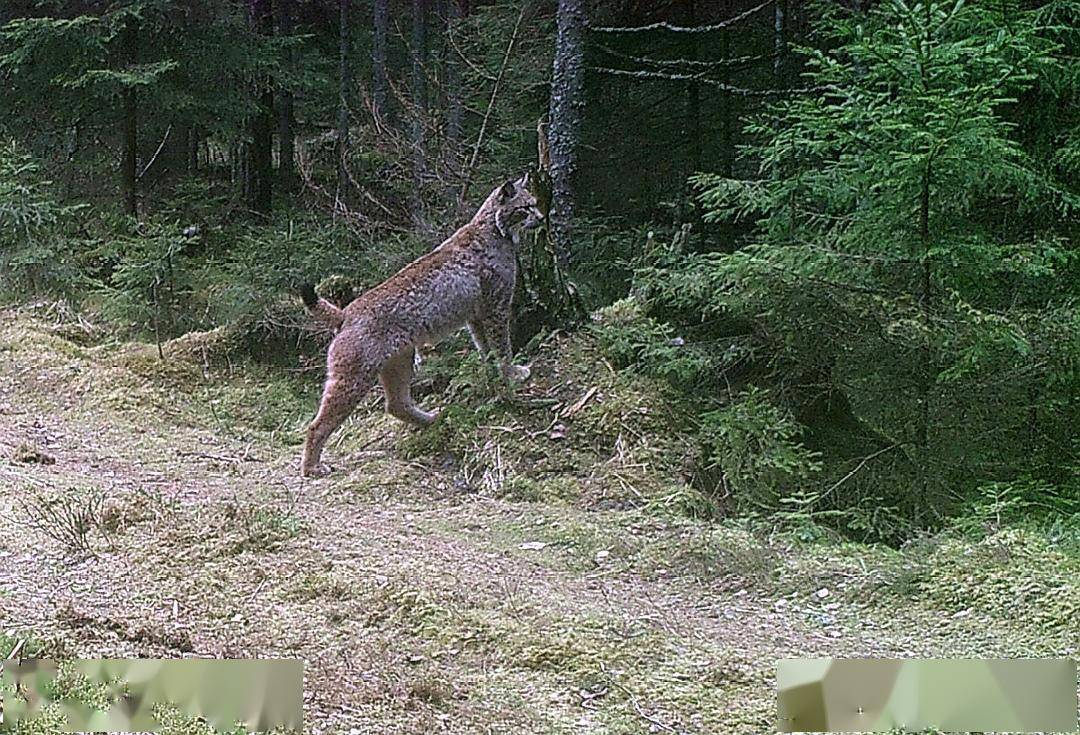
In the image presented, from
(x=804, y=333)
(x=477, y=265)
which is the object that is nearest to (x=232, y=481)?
(x=477, y=265)

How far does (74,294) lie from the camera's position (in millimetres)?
12562

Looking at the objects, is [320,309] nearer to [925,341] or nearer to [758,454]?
[758,454]

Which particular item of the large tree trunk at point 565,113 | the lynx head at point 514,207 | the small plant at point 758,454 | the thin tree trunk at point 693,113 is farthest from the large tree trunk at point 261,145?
the small plant at point 758,454

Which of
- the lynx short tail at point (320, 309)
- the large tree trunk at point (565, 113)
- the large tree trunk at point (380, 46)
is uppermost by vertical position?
the large tree trunk at point (380, 46)

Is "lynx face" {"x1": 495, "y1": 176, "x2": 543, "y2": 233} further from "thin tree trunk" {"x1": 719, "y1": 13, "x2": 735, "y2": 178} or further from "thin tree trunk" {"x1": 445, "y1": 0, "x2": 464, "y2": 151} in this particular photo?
"thin tree trunk" {"x1": 719, "y1": 13, "x2": 735, "y2": 178}

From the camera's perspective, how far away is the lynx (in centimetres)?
704

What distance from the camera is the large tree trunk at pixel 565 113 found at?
913 cm

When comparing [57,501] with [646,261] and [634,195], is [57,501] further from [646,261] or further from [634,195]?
[634,195]

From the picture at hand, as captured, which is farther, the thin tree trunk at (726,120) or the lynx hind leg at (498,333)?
the thin tree trunk at (726,120)

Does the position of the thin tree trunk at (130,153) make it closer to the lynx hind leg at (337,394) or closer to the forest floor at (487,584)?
the forest floor at (487,584)

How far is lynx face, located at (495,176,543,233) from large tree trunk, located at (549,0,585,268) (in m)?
0.98

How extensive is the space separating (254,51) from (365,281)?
21.3ft
